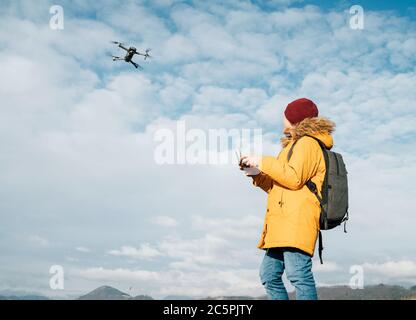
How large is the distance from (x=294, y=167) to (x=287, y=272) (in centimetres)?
132

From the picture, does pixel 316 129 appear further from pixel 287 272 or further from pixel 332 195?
pixel 287 272

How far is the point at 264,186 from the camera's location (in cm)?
621

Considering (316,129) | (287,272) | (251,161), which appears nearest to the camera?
(287,272)

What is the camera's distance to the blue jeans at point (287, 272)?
534 cm

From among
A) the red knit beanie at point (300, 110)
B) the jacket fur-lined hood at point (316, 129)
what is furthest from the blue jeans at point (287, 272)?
the red knit beanie at point (300, 110)

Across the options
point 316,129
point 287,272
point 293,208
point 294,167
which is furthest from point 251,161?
point 287,272

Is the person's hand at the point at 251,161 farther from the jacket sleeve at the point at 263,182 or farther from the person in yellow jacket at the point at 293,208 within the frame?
the jacket sleeve at the point at 263,182

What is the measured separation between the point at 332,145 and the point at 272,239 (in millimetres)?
1592

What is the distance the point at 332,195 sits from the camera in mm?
5719

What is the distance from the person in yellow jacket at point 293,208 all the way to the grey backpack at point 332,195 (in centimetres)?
7

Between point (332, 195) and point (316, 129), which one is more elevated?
point (316, 129)

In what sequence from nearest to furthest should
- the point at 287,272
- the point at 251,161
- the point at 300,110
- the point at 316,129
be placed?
1. the point at 287,272
2. the point at 251,161
3. the point at 316,129
4. the point at 300,110
